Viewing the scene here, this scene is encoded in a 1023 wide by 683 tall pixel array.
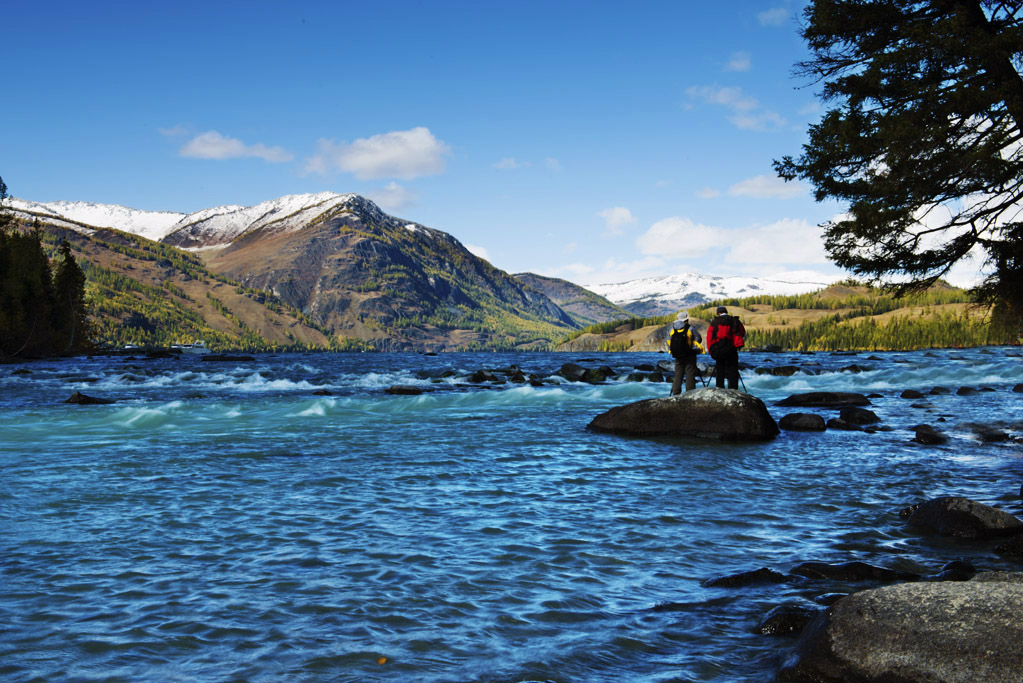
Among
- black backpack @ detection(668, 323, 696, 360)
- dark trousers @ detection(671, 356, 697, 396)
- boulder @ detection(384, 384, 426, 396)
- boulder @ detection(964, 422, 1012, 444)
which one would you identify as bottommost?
boulder @ detection(964, 422, 1012, 444)

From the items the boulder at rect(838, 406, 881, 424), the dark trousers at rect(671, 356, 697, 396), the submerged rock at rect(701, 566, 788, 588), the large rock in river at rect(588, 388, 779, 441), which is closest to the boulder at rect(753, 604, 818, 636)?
the submerged rock at rect(701, 566, 788, 588)

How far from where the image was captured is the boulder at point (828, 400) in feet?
102

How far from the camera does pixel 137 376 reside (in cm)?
5069

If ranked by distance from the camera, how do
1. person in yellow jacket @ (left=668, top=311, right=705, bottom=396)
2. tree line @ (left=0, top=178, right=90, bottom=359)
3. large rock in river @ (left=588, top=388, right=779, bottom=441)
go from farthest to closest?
tree line @ (left=0, top=178, right=90, bottom=359) → person in yellow jacket @ (left=668, top=311, right=705, bottom=396) → large rock in river @ (left=588, top=388, right=779, bottom=441)

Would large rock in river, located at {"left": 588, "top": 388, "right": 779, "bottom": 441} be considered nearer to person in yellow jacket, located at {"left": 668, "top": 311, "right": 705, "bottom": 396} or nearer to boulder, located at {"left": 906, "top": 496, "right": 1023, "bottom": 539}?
person in yellow jacket, located at {"left": 668, "top": 311, "right": 705, "bottom": 396}

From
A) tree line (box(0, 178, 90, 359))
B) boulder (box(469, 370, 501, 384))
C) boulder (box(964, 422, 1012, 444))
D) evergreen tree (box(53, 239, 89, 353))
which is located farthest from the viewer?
evergreen tree (box(53, 239, 89, 353))

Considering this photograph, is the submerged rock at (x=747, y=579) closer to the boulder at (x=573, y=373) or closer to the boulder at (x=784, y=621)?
the boulder at (x=784, y=621)

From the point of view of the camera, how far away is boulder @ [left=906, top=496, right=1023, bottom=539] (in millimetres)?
9578

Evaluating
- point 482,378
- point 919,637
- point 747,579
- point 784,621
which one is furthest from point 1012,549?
point 482,378

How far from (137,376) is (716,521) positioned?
50.4 m

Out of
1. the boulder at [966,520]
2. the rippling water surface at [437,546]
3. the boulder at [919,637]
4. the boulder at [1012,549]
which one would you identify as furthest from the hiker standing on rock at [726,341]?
the boulder at [919,637]

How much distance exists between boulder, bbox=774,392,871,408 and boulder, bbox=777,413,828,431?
9.25 m

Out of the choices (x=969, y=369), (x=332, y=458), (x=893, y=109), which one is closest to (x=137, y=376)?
(x=332, y=458)

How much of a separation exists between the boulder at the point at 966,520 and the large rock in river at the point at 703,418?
946 cm
